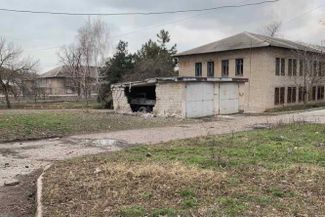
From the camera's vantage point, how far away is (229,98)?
33312mm

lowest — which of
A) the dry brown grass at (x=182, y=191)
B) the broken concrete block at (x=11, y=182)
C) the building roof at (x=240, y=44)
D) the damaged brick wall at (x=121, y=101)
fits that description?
the broken concrete block at (x=11, y=182)

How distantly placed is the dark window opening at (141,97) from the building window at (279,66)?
46.0 ft

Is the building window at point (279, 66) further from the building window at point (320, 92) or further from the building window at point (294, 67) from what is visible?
the building window at point (320, 92)

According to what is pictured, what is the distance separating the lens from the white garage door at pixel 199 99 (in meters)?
29.5

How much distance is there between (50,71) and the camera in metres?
103

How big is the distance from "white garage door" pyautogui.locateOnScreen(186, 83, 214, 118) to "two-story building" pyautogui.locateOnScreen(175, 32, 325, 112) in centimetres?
893

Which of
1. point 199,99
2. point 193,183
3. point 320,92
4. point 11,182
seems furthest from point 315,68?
point 11,182

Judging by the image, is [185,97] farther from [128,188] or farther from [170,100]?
[128,188]

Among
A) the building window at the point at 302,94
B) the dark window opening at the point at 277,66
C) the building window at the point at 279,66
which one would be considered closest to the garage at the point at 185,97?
the dark window opening at the point at 277,66

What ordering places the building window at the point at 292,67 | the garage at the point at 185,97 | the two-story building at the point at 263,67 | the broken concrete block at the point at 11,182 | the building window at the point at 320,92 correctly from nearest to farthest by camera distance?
the broken concrete block at the point at 11,182 < the garage at the point at 185,97 < the two-story building at the point at 263,67 < the building window at the point at 292,67 < the building window at the point at 320,92

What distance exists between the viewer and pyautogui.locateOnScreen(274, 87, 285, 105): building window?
4317 centimetres

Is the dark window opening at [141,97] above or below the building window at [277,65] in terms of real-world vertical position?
below

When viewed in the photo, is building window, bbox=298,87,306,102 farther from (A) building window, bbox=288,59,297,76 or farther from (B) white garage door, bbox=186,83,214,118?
(B) white garage door, bbox=186,83,214,118

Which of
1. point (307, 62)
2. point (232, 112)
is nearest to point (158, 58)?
point (307, 62)
